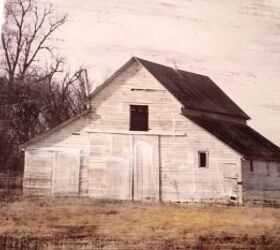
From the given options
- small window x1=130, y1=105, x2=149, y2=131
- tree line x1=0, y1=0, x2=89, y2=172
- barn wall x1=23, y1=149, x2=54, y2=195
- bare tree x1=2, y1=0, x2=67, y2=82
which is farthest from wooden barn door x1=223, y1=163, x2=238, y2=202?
bare tree x1=2, y1=0, x2=67, y2=82

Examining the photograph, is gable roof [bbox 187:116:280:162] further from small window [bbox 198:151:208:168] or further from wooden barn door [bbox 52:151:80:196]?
wooden barn door [bbox 52:151:80:196]

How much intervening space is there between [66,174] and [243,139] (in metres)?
1.36

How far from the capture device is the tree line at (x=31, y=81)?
3490 millimetres

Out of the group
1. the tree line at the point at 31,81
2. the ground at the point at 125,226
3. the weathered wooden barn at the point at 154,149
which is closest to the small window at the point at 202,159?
the weathered wooden barn at the point at 154,149

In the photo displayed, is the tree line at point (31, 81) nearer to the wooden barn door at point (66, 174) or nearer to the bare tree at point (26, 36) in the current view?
the bare tree at point (26, 36)

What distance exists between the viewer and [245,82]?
4.04m

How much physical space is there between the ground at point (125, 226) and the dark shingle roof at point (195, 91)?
75 centimetres

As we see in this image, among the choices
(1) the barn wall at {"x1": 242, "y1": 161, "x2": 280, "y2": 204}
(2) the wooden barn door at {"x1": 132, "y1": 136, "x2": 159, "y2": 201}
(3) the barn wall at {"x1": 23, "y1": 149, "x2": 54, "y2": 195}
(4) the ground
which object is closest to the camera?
(4) the ground

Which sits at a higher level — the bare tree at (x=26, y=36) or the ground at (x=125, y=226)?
the bare tree at (x=26, y=36)

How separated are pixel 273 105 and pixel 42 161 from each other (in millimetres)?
1872

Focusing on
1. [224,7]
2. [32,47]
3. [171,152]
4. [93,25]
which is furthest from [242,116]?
[32,47]

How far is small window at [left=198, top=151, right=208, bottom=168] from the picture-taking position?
3656mm

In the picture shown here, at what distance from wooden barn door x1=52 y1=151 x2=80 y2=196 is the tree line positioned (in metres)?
0.23

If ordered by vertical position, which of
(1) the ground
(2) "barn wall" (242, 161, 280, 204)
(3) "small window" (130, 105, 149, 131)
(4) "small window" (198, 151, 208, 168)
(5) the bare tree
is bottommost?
(1) the ground
